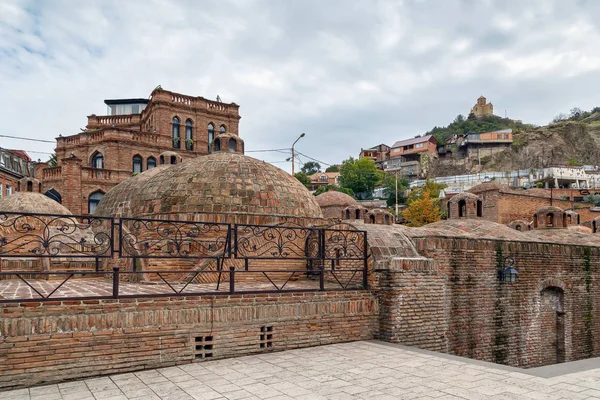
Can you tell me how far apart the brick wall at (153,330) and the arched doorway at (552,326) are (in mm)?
7581

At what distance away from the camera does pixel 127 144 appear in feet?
113

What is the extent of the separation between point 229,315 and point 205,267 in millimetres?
3091

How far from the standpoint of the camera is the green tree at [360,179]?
68000 mm

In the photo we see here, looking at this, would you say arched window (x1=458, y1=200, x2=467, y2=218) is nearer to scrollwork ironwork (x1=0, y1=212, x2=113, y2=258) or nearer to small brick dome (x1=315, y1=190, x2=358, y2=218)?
scrollwork ironwork (x1=0, y1=212, x2=113, y2=258)

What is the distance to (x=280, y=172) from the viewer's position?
1512 centimetres

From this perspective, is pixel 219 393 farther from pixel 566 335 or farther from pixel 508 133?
pixel 508 133

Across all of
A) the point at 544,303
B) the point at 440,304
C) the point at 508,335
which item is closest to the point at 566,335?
the point at 544,303

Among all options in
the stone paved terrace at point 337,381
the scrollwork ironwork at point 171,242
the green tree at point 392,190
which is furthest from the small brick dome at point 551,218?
the green tree at point 392,190

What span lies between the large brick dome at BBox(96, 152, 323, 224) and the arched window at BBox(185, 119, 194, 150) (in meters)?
23.2

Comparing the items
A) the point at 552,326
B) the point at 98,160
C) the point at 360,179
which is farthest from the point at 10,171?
the point at 360,179

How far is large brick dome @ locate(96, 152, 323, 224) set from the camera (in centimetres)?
1281

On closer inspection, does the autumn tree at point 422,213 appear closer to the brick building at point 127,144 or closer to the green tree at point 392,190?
the green tree at point 392,190

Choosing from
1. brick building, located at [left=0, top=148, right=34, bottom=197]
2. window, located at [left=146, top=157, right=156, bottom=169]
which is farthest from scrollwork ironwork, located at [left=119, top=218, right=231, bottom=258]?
brick building, located at [left=0, top=148, right=34, bottom=197]

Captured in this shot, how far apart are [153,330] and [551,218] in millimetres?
24660
